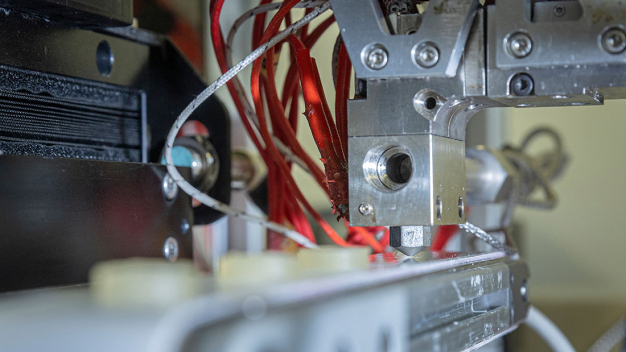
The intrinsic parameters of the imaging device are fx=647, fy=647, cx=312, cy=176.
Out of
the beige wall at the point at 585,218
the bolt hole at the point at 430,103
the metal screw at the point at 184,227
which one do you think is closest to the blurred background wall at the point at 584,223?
the beige wall at the point at 585,218

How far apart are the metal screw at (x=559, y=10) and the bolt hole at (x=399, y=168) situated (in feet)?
0.42

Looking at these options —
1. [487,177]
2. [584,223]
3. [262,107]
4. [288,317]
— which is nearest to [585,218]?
[584,223]

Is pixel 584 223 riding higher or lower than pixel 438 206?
lower

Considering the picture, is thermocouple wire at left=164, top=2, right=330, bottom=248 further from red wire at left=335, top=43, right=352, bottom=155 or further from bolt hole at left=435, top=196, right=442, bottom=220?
bolt hole at left=435, top=196, right=442, bottom=220

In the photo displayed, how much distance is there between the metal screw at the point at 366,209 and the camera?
424 mm

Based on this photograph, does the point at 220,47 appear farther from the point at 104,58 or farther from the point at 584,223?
the point at 584,223

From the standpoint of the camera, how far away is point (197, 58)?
1144 mm

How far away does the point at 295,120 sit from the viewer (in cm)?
69

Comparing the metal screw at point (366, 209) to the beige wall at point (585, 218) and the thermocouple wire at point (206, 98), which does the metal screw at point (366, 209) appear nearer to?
the thermocouple wire at point (206, 98)

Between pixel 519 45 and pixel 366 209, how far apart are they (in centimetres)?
14

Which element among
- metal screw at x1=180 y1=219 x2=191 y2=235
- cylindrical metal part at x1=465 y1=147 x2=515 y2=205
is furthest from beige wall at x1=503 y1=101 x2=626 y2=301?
metal screw at x1=180 y1=219 x2=191 y2=235

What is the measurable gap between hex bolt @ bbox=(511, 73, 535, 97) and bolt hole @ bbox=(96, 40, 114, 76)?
352 millimetres

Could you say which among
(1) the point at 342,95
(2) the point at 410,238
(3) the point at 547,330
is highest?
(1) the point at 342,95

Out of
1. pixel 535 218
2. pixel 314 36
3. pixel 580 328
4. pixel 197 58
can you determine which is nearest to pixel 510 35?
pixel 314 36
